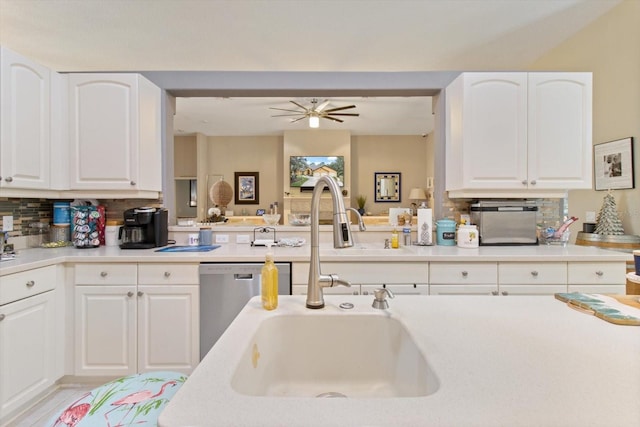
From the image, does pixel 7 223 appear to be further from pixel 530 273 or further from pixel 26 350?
pixel 530 273

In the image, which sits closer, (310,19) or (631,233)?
(631,233)

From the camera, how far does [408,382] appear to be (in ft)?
2.53

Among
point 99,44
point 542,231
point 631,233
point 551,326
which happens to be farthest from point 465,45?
point 99,44

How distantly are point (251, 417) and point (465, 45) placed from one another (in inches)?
146

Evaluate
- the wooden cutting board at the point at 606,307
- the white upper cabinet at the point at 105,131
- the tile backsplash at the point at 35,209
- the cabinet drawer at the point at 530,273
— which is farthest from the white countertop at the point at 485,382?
the tile backsplash at the point at 35,209

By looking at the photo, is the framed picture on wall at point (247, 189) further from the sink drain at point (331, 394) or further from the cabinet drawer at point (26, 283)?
the sink drain at point (331, 394)

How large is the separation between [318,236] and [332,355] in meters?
0.35

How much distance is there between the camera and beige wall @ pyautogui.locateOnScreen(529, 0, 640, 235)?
7.97 ft

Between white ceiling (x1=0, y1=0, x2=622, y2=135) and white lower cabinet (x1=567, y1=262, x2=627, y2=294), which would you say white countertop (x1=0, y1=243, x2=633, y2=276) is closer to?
white lower cabinet (x1=567, y1=262, x2=627, y2=294)

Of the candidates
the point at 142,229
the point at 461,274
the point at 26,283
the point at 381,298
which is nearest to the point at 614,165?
the point at 461,274

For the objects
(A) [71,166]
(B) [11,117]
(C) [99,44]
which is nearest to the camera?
(B) [11,117]

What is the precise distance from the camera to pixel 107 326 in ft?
6.71

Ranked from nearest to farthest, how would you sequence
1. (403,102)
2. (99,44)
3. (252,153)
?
(99,44) < (403,102) < (252,153)

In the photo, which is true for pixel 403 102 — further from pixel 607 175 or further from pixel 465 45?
pixel 607 175
